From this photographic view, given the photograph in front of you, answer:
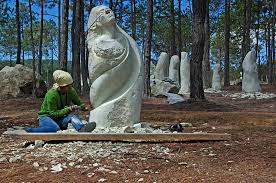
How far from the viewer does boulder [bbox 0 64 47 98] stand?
73.8ft

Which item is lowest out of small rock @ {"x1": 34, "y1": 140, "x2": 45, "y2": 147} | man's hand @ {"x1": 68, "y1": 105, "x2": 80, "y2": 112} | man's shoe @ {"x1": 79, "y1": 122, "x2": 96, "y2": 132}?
small rock @ {"x1": 34, "y1": 140, "x2": 45, "y2": 147}

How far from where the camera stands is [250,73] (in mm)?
22453

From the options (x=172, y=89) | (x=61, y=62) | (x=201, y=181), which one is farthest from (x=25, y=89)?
(x=201, y=181)

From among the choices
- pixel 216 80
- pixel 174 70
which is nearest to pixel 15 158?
pixel 174 70

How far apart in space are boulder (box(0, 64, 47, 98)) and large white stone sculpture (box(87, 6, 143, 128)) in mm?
15005

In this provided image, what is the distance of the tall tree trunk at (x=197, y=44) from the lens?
14.3 metres

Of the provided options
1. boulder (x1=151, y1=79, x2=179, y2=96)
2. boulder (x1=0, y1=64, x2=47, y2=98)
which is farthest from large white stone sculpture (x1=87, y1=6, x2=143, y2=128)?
boulder (x1=0, y1=64, x2=47, y2=98)

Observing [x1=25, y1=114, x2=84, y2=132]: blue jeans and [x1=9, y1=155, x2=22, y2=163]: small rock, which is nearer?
[x1=9, y1=155, x2=22, y2=163]: small rock

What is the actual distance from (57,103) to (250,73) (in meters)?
16.8

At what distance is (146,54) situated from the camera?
16688 mm

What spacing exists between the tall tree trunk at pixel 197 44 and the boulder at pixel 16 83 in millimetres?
10706

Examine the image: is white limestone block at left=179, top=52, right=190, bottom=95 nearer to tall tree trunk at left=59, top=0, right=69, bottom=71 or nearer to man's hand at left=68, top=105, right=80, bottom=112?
tall tree trunk at left=59, top=0, right=69, bottom=71

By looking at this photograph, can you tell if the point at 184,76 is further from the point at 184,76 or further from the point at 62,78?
the point at 62,78

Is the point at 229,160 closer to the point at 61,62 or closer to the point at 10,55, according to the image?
the point at 61,62
